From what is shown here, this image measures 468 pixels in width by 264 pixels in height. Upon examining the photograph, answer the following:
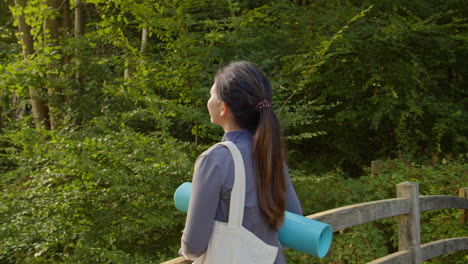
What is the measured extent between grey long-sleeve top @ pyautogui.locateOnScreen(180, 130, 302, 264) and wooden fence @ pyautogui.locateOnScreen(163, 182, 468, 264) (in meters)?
1.31

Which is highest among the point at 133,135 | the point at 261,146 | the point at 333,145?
the point at 261,146

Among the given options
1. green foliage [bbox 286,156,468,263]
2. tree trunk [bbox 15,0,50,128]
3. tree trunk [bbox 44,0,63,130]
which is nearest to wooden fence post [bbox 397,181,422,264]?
green foliage [bbox 286,156,468,263]

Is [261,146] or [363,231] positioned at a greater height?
[261,146]

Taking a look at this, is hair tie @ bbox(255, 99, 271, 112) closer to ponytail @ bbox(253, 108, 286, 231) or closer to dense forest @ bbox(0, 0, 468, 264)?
ponytail @ bbox(253, 108, 286, 231)

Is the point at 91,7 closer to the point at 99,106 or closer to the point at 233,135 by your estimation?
the point at 99,106

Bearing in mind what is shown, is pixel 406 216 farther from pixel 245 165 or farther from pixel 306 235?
pixel 245 165

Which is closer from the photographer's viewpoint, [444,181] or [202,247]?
[202,247]

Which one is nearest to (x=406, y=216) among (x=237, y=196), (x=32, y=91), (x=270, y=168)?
(x=270, y=168)

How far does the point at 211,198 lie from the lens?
1575 millimetres

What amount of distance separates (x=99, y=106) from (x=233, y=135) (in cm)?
619

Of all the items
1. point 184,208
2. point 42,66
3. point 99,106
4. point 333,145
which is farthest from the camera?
point 333,145

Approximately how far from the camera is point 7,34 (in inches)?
444

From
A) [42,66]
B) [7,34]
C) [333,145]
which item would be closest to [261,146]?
[42,66]

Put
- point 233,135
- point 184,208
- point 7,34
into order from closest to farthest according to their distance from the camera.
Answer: point 233,135, point 184,208, point 7,34
